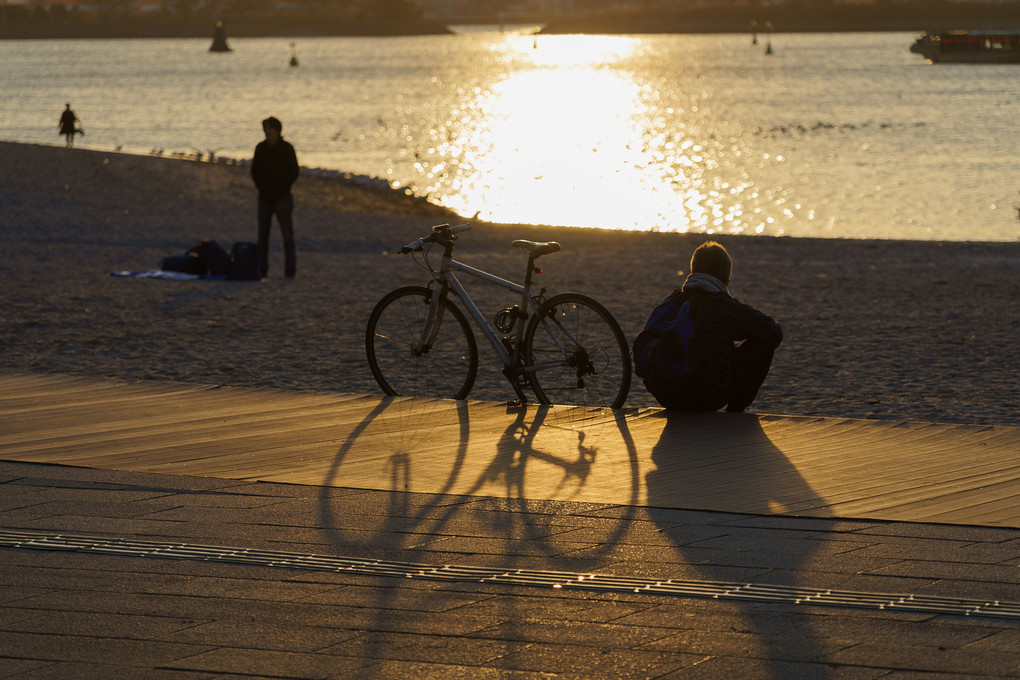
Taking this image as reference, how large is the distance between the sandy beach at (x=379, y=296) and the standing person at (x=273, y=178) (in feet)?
1.98

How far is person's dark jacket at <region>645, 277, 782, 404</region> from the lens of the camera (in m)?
6.38

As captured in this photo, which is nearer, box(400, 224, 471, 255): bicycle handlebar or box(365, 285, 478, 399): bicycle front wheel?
box(400, 224, 471, 255): bicycle handlebar

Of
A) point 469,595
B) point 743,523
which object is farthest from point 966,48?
point 469,595

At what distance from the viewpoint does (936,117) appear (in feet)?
207

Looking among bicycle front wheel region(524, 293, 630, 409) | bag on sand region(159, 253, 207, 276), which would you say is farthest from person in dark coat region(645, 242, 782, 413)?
bag on sand region(159, 253, 207, 276)

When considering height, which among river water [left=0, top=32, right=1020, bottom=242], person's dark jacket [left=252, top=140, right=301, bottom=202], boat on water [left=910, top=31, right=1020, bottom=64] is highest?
boat on water [left=910, top=31, right=1020, bottom=64]

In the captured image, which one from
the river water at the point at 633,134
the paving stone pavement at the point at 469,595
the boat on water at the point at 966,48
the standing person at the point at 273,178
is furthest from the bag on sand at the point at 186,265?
the boat on water at the point at 966,48

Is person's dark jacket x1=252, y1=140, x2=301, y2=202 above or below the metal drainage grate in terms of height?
above

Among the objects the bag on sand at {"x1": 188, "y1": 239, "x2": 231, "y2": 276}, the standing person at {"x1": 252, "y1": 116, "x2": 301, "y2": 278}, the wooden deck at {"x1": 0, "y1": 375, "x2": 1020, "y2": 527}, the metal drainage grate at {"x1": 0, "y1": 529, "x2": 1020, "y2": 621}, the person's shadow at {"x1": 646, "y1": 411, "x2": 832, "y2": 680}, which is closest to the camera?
the person's shadow at {"x1": 646, "y1": 411, "x2": 832, "y2": 680}

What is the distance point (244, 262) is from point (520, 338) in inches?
301

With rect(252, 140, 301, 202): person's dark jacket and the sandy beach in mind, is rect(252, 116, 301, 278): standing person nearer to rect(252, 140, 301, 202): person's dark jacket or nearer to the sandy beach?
rect(252, 140, 301, 202): person's dark jacket

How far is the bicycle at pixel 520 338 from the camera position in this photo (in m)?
6.71

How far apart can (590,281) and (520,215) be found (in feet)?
52.2

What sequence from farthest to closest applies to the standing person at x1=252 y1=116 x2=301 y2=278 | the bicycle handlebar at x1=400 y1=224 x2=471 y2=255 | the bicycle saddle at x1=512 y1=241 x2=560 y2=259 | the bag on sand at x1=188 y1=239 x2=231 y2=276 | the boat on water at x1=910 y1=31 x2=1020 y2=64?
the boat on water at x1=910 y1=31 x2=1020 y2=64 → the bag on sand at x1=188 y1=239 x2=231 y2=276 → the standing person at x1=252 y1=116 x2=301 y2=278 → the bicycle handlebar at x1=400 y1=224 x2=471 y2=255 → the bicycle saddle at x1=512 y1=241 x2=560 y2=259
